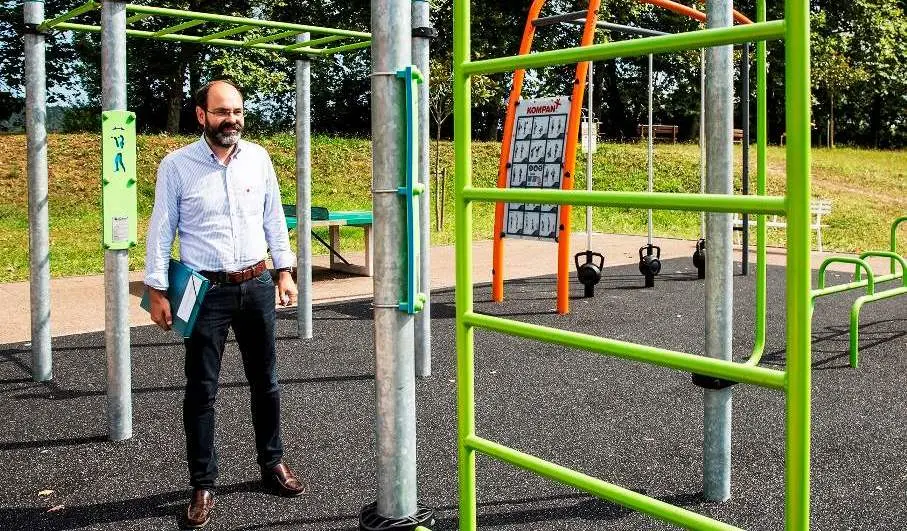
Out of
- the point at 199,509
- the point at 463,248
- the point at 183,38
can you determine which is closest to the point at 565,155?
the point at 183,38

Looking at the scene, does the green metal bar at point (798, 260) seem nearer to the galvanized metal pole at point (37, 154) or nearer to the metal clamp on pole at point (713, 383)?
the metal clamp on pole at point (713, 383)

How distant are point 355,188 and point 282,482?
1603cm

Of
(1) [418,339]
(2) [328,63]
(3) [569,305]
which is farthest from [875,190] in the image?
(1) [418,339]

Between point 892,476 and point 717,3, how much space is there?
1.99 m

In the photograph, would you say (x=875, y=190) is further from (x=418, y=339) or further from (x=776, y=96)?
(x=418, y=339)

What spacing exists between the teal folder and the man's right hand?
0.14ft

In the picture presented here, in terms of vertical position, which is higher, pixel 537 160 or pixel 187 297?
pixel 537 160

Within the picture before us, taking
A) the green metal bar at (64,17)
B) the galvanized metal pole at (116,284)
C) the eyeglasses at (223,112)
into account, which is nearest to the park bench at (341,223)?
the green metal bar at (64,17)

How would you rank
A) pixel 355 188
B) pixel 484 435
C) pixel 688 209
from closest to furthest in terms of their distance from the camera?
pixel 688 209 → pixel 484 435 → pixel 355 188

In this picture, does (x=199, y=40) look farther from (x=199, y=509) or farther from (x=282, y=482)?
(x=199, y=509)

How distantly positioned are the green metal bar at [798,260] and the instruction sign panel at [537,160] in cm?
632

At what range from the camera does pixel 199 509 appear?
3.64 meters

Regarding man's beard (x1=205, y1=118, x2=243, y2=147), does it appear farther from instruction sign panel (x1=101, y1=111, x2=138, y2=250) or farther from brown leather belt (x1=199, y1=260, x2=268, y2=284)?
instruction sign panel (x1=101, y1=111, x2=138, y2=250)

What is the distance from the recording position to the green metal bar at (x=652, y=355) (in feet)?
7.04
